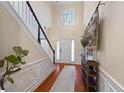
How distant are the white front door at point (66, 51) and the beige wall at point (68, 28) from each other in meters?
0.32

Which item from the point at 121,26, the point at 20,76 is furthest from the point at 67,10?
the point at 121,26

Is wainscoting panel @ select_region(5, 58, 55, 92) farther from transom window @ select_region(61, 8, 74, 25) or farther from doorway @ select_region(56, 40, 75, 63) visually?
transom window @ select_region(61, 8, 74, 25)

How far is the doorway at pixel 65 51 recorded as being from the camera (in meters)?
9.72

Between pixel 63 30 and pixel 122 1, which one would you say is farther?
pixel 63 30

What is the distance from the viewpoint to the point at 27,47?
3.67 meters

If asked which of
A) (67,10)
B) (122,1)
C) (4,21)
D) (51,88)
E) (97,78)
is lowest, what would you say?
(51,88)

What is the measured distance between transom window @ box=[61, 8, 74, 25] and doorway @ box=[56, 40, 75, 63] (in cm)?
137

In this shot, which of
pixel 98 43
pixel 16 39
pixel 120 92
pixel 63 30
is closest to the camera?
pixel 120 92

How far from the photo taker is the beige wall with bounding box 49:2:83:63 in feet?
31.2

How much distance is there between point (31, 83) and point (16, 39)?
1.52 m

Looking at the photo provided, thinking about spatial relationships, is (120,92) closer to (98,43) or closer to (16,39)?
(98,43)

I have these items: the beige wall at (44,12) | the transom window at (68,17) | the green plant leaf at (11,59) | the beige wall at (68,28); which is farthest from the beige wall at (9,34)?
the transom window at (68,17)

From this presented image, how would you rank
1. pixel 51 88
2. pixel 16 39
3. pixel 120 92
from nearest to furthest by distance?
pixel 120 92 → pixel 16 39 → pixel 51 88

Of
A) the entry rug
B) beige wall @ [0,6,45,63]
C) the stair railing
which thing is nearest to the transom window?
the stair railing
